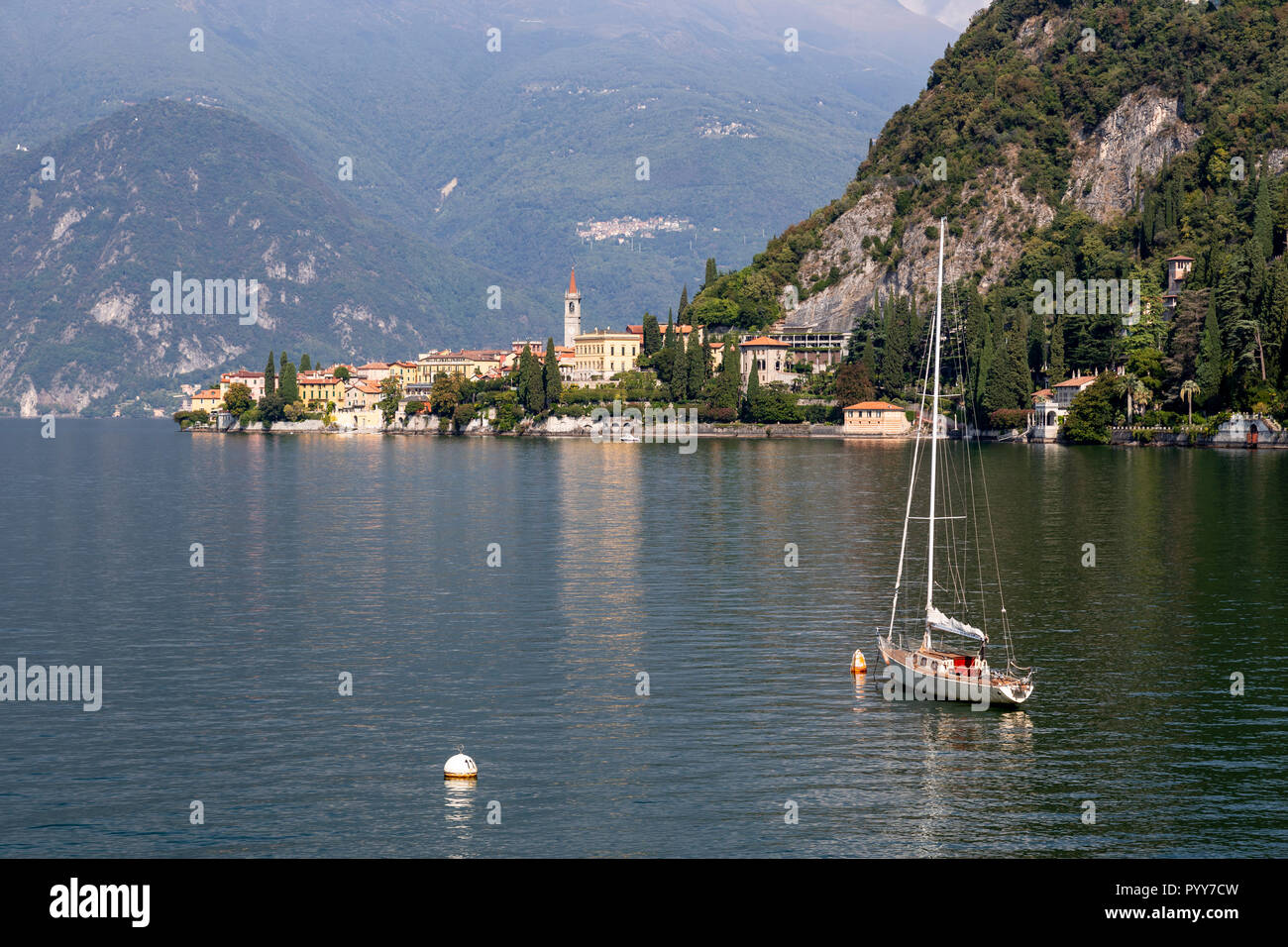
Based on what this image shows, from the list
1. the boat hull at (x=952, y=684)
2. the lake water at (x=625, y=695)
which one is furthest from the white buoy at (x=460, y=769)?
the boat hull at (x=952, y=684)

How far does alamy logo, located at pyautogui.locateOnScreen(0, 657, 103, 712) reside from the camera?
150 feet

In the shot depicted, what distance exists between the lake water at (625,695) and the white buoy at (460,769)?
39cm

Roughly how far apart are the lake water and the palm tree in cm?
6813

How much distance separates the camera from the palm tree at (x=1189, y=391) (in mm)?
161500

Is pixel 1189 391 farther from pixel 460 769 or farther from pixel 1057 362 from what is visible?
pixel 460 769

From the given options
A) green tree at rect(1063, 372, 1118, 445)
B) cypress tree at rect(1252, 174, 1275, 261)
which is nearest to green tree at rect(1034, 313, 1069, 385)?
green tree at rect(1063, 372, 1118, 445)

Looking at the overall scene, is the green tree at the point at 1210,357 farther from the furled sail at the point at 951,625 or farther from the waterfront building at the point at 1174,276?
the furled sail at the point at 951,625
